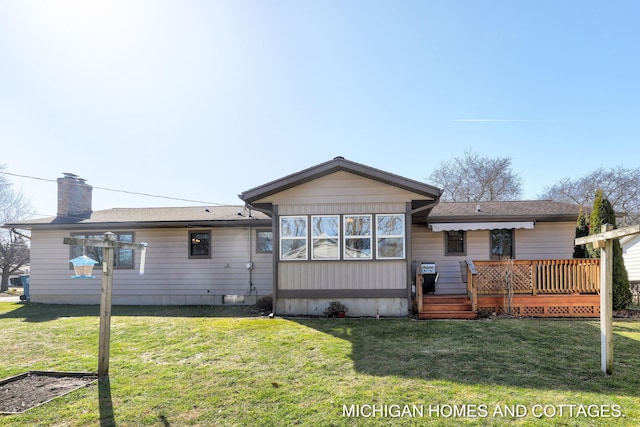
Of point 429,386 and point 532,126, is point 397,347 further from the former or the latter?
point 532,126

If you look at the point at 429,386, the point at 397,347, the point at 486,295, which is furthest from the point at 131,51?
the point at 486,295

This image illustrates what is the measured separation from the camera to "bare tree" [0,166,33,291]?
76.3ft

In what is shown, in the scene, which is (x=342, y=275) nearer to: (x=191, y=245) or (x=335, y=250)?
(x=335, y=250)

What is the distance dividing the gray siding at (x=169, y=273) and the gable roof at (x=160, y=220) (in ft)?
1.24

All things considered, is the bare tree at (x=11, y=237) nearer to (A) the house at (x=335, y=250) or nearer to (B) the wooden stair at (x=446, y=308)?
(A) the house at (x=335, y=250)

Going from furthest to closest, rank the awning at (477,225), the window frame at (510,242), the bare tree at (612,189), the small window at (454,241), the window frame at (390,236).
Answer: the bare tree at (612,189) → the small window at (454,241) → the window frame at (510,242) → the awning at (477,225) → the window frame at (390,236)

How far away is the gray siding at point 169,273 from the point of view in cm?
1190

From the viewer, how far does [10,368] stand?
5.21 metres

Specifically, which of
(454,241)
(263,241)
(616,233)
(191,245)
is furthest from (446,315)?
(191,245)

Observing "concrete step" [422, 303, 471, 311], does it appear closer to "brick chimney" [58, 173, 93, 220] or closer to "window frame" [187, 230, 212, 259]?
"window frame" [187, 230, 212, 259]

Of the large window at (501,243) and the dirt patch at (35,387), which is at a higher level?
the large window at (501,243)

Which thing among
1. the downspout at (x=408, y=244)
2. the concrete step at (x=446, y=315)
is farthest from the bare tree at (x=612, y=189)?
the downspout at (x=408, y=244)

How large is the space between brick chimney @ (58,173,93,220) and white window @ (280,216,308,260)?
28.4 ft

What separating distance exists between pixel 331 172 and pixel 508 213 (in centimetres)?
594
